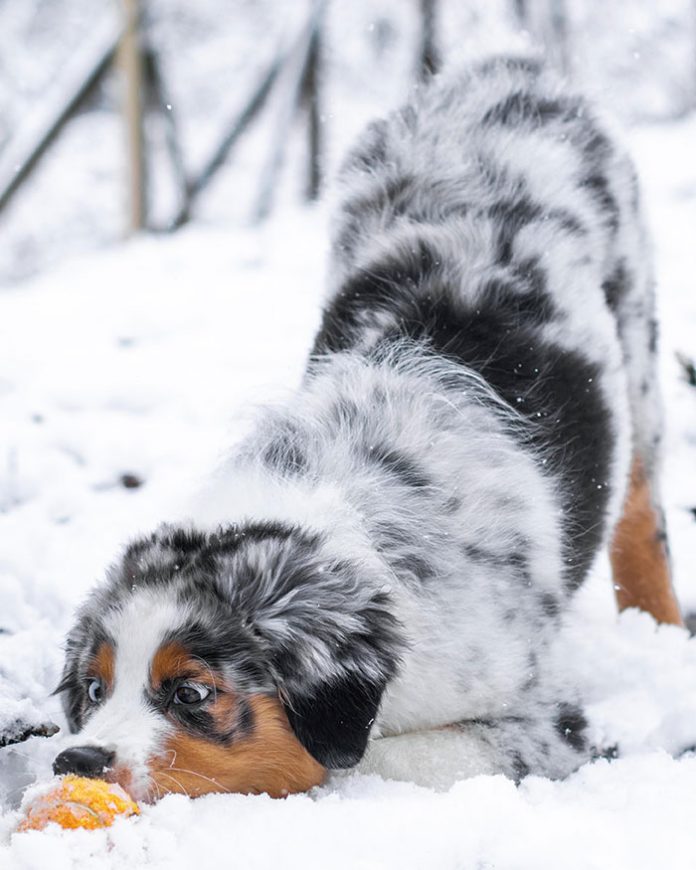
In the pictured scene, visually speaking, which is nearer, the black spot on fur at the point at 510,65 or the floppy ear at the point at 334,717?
the floppy ear at the point at 334,717

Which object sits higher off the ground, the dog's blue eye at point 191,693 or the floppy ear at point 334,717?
the floppy ear at point 334,717

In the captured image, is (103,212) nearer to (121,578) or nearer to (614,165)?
(614,165)

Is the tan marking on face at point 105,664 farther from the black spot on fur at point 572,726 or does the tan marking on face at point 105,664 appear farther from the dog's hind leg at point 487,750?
the black spot on fur at point 572,726

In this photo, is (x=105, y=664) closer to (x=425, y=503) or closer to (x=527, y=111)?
(x=425, y=503)

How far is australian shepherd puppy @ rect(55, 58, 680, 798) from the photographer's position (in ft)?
8.63

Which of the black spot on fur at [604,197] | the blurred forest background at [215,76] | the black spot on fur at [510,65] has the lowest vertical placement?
the blurred forest background at [215,76]

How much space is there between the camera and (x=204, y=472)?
4.74 meters

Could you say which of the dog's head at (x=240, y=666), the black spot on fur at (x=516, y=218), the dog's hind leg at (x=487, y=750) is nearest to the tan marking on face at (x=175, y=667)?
the dog's head at (x=240, y=666)

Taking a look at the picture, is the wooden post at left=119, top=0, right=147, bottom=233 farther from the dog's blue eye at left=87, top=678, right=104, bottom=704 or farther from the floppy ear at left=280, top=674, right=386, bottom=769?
the floppy ear at left=280, top=674, right=386, bottom=769

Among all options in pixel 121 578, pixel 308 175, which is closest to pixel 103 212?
pixel 308 175

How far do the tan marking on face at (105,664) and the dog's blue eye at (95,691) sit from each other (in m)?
0.02

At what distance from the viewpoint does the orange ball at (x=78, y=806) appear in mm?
2227

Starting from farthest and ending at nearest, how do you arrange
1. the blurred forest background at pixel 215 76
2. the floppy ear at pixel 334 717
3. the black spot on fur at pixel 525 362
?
the blurred forest background at pixel 215 76, the black spot on fur at pixel 525 362, the floppy ear at pixel 334 717

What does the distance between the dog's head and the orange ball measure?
139 millimetres
